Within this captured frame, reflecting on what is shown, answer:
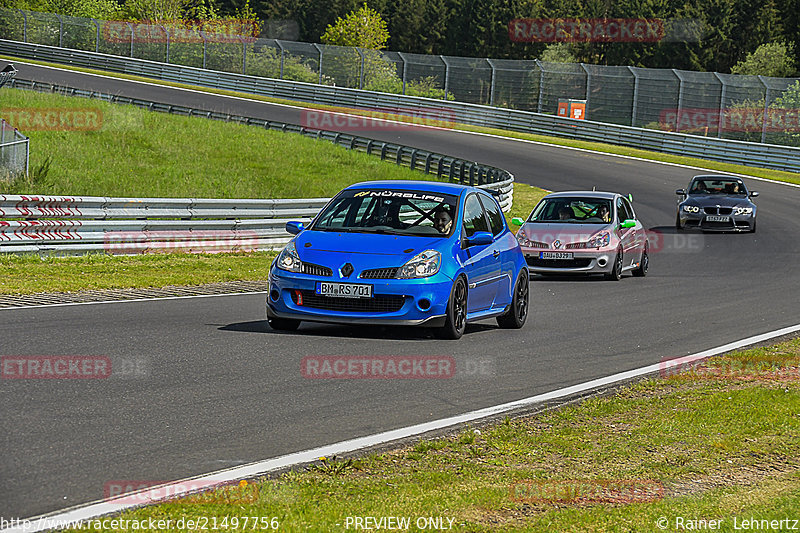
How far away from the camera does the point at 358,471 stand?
5.80m

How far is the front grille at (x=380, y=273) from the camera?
34.4 ft

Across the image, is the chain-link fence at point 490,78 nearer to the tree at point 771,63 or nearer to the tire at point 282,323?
the tree at point 771,63

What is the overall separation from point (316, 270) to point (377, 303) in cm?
68

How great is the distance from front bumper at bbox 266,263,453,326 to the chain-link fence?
38.4 metres

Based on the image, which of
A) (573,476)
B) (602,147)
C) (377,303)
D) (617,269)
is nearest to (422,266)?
(377,303)

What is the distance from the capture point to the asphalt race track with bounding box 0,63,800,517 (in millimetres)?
5953

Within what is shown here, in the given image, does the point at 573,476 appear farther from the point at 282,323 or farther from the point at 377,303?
the point at 282,323

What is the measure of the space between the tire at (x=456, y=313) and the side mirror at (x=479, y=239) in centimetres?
51

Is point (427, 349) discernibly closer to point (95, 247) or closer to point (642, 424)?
point (642, 424)

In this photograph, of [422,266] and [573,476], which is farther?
[422,266]

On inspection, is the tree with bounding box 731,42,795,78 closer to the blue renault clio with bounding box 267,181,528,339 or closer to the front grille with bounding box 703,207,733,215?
the front grille with bounding box 703,207,733,215

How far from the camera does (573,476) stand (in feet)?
19.4

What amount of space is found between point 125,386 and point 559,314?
7.07 m

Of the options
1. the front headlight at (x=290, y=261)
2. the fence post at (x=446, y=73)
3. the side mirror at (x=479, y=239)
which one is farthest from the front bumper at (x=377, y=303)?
the fence post at (x=446, y=73)
